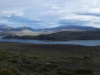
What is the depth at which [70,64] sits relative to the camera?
2848 cm

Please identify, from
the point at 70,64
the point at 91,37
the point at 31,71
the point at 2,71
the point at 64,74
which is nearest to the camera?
the point at 2,71

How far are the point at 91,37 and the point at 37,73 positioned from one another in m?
177

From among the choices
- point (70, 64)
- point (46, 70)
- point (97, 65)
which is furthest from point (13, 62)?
point (97, 65)

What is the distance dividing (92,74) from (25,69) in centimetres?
604

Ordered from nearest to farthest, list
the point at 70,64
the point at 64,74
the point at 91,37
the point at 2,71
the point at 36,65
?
the point at 2,71 → the point at 64,74 → the point at 36,65 → the point at 70,64 → the point at 91,37

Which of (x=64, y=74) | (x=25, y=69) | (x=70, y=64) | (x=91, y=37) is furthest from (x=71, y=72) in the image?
(x=91, y=37)

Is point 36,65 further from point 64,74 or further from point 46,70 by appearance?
point 64,74

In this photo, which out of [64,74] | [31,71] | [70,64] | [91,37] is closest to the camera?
[64,74]

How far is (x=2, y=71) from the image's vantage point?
17.8 m

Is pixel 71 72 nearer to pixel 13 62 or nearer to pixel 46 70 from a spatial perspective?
pixel 46 70

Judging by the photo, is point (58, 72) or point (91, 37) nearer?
point (58, 72)

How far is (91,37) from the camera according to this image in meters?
197

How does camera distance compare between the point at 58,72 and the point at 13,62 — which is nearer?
the point at 58,72

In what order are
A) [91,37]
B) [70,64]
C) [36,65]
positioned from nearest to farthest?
[36,65] → [70,64] → [91,37]
